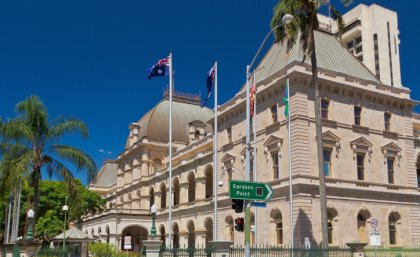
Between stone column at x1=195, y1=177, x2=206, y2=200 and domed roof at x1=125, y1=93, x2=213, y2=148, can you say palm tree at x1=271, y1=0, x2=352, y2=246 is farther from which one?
domed roof at x1=125, y1=93, x2=213, y2=148

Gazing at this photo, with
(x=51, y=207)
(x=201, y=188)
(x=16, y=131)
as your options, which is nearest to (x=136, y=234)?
(x=51, y=207)

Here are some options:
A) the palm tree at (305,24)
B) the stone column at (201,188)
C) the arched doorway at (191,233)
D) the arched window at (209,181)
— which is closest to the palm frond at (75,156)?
the palm tree at (305,24)

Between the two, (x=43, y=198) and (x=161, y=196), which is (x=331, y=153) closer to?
(x=161, y=196)

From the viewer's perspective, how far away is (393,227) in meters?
38.8

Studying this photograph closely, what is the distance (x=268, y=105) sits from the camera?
39438mm

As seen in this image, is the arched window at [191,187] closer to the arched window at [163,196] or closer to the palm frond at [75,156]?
the arched window at [163,196]

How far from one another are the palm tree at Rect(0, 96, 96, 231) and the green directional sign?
52.4ft

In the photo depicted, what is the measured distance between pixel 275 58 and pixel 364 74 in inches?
306

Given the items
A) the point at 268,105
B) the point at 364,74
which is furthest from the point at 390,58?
the point at 268,105

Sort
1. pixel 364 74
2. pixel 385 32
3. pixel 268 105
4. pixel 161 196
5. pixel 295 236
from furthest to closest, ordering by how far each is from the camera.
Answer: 1. pixel 385 32
2. pixel 161 196
3. pixel 364 74
4. pixel 268 105
5. pixel 295 236

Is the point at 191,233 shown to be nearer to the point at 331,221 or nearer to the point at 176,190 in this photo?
the point at 176,190

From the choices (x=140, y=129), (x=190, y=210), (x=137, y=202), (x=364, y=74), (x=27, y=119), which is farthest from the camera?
(x=140, y=129)

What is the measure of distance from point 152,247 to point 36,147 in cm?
1363

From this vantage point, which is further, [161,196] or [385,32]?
[385,32]
